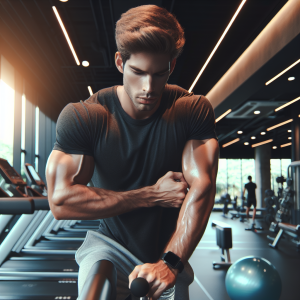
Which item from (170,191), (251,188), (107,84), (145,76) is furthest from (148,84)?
(251,188)

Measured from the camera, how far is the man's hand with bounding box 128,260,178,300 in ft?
2.66

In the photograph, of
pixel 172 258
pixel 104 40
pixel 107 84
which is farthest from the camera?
pixel 107 84

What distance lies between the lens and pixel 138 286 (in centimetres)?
73

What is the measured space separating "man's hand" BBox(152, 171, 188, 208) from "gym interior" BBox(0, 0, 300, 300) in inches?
54.4

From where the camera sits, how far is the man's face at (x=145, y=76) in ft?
3.15

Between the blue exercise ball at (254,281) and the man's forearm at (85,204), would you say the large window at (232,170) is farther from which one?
the man's forearm at (85,204)

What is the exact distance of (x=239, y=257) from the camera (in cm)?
487

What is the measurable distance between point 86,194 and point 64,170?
0.11 metres

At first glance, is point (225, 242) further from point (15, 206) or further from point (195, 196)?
point (195, 196)

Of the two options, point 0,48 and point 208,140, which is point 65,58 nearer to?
point 0,48

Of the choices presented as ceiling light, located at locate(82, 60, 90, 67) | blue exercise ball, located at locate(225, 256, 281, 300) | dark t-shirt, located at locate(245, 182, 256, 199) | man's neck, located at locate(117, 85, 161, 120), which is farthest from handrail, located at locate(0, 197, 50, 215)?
dark t-shirt, located at locate(245, 182, 256, 199)

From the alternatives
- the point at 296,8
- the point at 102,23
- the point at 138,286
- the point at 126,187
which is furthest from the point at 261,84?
the point at 138,286

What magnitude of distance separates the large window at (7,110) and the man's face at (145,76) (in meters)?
5.04

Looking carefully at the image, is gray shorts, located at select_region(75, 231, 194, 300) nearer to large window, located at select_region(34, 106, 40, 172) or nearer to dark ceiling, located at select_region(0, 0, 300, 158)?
dark ceiling, located at select_region(0, 0, 300, 158)
